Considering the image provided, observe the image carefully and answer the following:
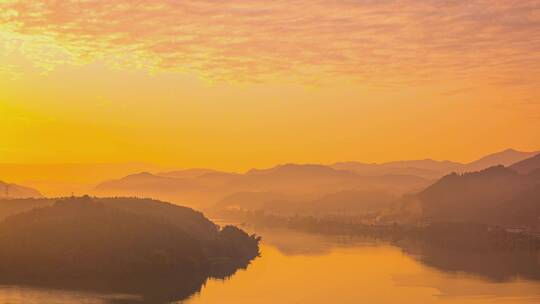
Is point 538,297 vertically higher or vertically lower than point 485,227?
lower

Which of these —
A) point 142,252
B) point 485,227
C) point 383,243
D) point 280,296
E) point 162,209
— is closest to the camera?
point 280,296

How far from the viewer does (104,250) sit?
105188mm

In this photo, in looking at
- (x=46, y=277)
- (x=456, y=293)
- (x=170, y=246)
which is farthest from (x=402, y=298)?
(x=46, y=277)

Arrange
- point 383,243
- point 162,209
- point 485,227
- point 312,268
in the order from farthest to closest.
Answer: point 485,227, point 383,243, point 162,209, point 312,268

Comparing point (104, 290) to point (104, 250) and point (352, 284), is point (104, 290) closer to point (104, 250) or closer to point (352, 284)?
point (104, 250)

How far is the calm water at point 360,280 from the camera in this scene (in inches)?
3489

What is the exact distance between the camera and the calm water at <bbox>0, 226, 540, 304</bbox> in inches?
3489

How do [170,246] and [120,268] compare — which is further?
[170,246]

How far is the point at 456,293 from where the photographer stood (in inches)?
3819

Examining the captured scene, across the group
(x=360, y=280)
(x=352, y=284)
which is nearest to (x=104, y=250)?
(x=352, y=284)

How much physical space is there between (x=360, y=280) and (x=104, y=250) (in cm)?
3564

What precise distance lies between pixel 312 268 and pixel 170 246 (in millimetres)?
22505

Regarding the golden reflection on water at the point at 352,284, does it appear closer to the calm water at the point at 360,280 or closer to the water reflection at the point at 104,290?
the calm water at the point at 360,280

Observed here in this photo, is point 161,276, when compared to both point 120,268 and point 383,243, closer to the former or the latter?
point 120,268
